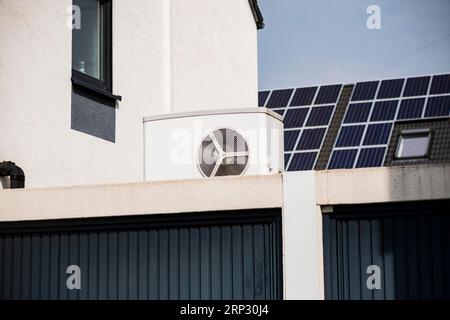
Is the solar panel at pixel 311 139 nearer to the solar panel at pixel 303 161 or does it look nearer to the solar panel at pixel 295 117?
the solar panel at pixel 303 161

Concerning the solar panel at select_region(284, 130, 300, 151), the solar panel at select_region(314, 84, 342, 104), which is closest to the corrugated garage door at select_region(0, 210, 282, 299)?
the solar panel at select_region(284, 130, 300, 151)

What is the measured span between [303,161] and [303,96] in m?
5.13

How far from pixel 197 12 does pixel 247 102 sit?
2.68m

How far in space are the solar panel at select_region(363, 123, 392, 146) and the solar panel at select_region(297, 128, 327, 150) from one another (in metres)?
1.17

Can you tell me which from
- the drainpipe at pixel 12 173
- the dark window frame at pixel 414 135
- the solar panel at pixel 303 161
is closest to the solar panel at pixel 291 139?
the solar panel at pixel 303 161

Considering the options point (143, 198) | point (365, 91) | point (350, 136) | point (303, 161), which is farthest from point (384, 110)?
point (143, 198)

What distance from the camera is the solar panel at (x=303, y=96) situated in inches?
1225

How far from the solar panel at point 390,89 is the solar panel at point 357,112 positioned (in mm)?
823

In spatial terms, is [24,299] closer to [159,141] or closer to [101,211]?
[101,211]

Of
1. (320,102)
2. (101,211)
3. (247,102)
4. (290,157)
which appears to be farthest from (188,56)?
(320,102)

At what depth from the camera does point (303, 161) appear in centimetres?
2775

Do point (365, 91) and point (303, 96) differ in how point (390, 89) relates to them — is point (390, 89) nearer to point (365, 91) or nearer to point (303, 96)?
point (365, 91)

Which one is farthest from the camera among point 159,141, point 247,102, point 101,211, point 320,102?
point 320,102

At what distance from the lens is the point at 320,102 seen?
31141mm
